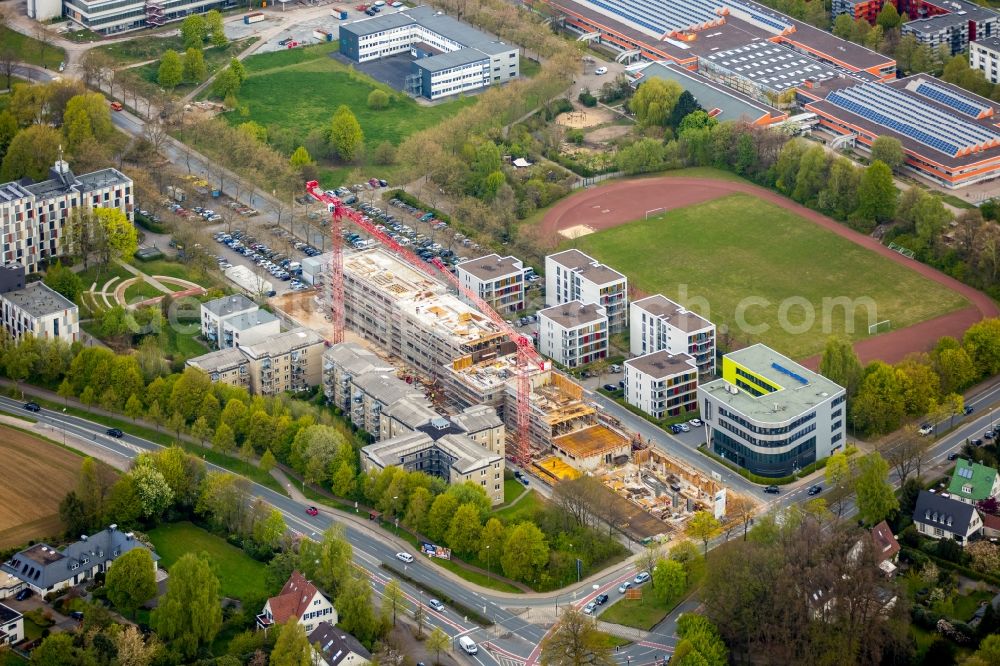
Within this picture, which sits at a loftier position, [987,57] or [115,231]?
[987,57]

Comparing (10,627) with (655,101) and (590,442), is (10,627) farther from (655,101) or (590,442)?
(655,101)

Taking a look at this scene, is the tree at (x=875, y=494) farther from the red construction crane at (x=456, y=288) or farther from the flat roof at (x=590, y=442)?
the red construction crane at (x=456, y=288)

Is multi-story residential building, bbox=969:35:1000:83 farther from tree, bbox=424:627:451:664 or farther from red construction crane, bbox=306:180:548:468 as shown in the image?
tree, bbox=424:627:451:664

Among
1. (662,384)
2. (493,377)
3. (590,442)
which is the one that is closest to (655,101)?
(662,384)

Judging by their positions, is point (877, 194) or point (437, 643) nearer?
point (437, 643)

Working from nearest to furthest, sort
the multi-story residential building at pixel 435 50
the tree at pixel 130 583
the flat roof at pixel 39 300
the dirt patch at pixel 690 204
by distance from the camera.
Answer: the tree at pixel 130 583
the flat roof at pixel 39 300
the dirt patch at pixel 690 204
the multi-story residential building at pixel 435 50

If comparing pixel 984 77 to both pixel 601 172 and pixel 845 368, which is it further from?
pixel 845 368

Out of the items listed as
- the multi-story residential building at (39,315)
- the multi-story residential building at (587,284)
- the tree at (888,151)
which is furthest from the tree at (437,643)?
the tree at (888,151)
